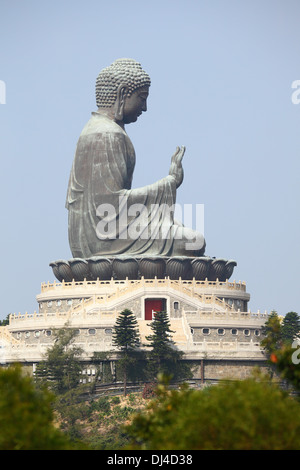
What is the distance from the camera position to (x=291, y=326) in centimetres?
4006

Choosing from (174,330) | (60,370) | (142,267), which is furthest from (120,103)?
(60,370)

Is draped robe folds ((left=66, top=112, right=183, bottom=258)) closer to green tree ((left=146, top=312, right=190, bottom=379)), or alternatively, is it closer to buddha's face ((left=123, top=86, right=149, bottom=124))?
buddha's face ((left=123, top=86, right=149, bottom=124))

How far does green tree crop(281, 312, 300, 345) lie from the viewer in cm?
3964

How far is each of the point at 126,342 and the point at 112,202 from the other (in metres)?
11.4

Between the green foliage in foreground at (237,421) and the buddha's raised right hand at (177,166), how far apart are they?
98.0 feet

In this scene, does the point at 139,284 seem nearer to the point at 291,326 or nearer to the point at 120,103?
the point at 291,326

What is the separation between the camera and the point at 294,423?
16.5 m

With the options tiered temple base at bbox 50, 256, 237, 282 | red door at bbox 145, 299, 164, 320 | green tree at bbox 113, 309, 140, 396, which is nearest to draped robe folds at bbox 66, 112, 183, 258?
tiered temple base at bbox 50, 256, 237, 282

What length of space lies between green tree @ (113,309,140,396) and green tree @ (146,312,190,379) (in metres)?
0.49

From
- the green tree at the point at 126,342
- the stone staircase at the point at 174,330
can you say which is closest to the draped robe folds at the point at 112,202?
the stone staircase at the point at 174,330

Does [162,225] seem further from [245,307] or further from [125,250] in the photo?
[245,307]
